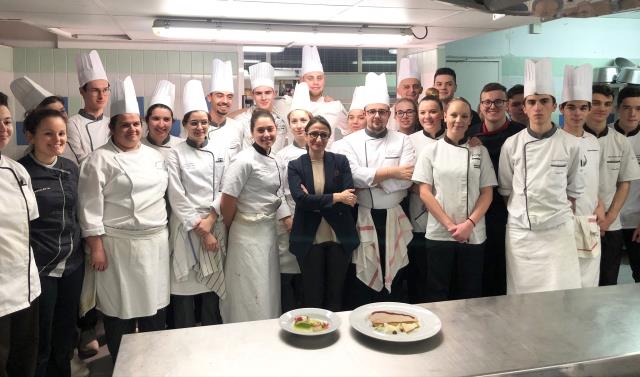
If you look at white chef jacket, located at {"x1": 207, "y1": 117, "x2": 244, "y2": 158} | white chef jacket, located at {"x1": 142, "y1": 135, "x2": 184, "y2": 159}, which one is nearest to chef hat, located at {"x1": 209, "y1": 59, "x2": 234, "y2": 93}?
white chef jacket, located at {"x1": 207, "y1": 117, "x2": 244, "y2": 158}

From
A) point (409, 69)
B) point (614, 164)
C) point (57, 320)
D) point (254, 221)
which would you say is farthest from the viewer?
point (409, 69)

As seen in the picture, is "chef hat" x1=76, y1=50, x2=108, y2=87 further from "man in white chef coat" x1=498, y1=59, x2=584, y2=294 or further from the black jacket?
"man in white chef coat" x1=498, y1=59, x2=584, y2=294

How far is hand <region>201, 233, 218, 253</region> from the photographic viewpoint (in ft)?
8.32

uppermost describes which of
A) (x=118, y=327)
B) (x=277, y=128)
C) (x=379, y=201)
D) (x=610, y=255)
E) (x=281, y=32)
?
(x=281, y=32)

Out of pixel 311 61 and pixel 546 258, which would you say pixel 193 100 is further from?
pixel 546 258

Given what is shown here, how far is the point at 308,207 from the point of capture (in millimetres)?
2461

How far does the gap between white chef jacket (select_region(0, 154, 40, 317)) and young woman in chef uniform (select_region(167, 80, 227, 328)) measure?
0.71 m

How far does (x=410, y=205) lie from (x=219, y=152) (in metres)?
1.13

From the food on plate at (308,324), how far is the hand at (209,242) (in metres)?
1.21

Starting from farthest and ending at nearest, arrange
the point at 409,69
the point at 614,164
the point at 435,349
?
the point at 409,69, the point at 614,164, the point at 435,349

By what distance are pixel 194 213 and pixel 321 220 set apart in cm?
65

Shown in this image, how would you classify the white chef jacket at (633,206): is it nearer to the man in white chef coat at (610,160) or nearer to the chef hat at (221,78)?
the man in white chef coat at (610,160)

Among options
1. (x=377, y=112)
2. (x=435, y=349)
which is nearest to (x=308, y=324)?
(x=435, y=349)

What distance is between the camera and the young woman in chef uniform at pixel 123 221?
2252 mm
